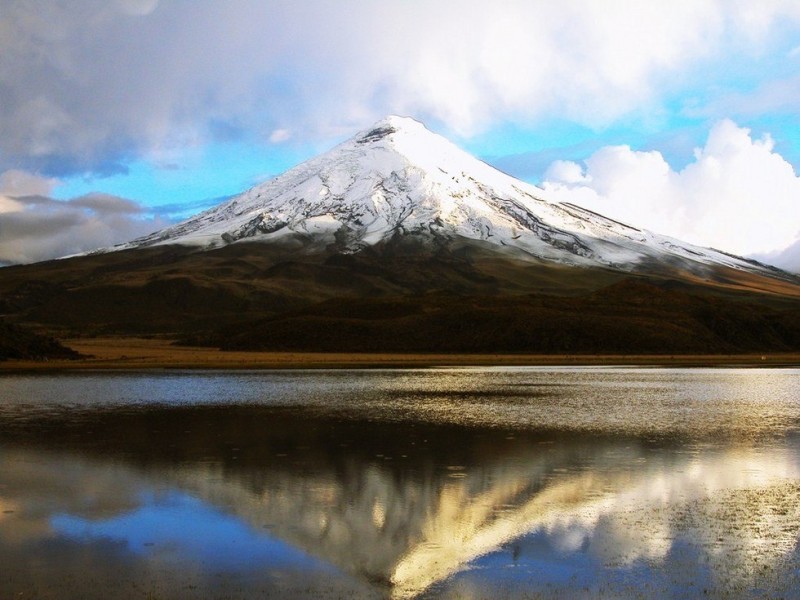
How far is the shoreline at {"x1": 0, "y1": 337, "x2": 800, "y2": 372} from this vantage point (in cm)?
Result: 7594

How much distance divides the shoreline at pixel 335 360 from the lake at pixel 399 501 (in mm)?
37455

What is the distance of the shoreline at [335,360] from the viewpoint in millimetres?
75938

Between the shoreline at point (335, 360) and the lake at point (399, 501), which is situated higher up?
the shoreline at point (335, 360)

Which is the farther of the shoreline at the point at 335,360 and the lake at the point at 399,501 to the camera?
the shoreline at the point at 335,360

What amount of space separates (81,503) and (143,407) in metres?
20.7

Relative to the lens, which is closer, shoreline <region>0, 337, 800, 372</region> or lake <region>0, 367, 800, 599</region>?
lake <region>0, 367, 800, 599</region>

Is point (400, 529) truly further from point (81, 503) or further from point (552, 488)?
point (81, 503)

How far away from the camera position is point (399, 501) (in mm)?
18469

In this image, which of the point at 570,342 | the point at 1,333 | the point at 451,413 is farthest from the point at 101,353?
the point at 451,413

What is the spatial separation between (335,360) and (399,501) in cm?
6697

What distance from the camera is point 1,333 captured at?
7962cm

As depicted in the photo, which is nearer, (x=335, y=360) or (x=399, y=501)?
(x=399, y=501)

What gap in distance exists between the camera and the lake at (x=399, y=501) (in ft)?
43.4

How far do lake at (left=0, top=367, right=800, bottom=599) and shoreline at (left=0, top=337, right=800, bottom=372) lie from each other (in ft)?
123
